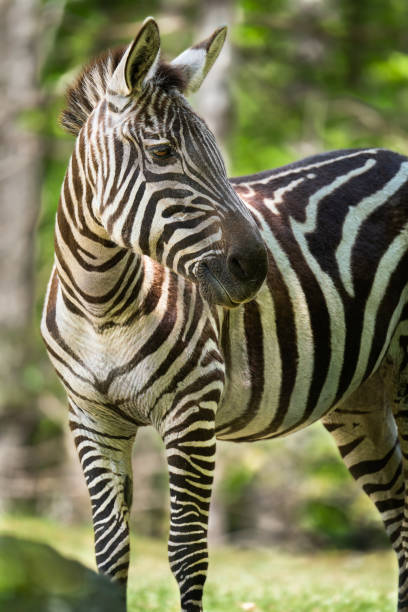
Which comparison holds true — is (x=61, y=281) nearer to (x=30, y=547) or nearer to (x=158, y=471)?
(x=30, y=547)

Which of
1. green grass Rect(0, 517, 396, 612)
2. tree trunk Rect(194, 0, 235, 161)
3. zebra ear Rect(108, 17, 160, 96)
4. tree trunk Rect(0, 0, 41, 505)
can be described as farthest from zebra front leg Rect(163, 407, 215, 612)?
tree trunk Rect(0, 0, 41, 505)

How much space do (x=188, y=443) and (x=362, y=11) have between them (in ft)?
48.2

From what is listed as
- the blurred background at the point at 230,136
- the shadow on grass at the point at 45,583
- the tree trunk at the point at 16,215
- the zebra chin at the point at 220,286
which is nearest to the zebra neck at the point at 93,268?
the zebra chin at the point at 220,286

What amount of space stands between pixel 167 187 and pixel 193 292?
673mm

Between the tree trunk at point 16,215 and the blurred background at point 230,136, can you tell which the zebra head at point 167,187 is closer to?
the blurred background at point 230,136

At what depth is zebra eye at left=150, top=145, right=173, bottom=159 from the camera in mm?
3924

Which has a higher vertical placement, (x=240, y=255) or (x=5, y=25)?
(x=5, y=25)

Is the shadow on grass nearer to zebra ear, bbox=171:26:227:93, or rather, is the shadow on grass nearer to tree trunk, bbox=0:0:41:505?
zebra ear, bbox=171:26:227:93

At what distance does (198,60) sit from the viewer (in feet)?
14.2

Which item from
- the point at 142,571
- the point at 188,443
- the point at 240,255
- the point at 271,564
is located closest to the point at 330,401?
the point at 188,443

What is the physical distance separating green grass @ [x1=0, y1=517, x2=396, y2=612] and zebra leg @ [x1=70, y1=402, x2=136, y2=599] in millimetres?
912

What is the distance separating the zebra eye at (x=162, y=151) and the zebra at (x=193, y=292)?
0.03ft

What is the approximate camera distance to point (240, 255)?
374cm

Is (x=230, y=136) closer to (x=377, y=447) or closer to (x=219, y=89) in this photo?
(x=219, y=89)
